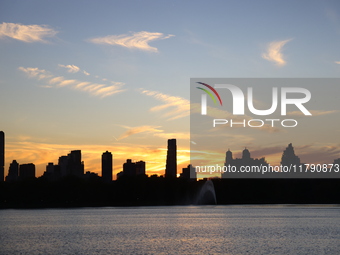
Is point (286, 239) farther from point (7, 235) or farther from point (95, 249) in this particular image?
point (7, 235)

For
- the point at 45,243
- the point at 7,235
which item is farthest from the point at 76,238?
the point at 7,235

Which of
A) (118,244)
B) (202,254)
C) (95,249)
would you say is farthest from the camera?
(118,244)

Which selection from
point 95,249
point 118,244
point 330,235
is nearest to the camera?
point 95,249

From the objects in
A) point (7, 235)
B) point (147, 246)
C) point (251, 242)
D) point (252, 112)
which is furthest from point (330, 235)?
point (7, 235)

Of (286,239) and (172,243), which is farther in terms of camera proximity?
(286,239)

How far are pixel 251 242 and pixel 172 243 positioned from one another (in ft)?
40.5

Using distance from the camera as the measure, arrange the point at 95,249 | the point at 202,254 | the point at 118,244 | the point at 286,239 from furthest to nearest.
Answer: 1. the point at 286,239
2. the point at 118,244
3. the point at 95,249
4. the point at 202,254

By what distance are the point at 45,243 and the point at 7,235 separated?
1984 cm

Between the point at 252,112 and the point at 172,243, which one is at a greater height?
the point at 252,112

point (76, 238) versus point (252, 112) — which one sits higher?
point (252, 112)

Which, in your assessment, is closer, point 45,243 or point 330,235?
point 45,243

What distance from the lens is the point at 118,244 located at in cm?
8600

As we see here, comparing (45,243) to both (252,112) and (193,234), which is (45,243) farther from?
(252,112)

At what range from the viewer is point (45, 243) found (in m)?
88.5
